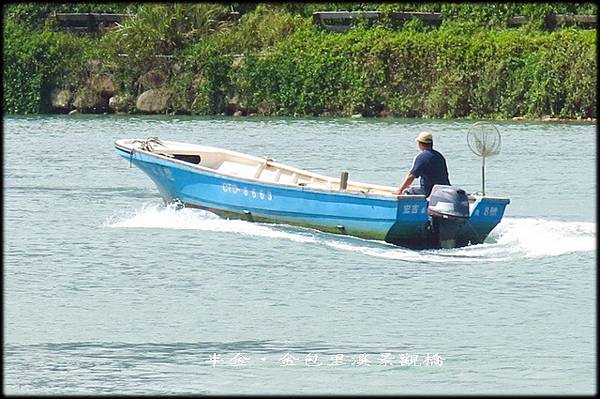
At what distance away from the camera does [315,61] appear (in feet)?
182

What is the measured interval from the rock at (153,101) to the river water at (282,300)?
79.3 ft

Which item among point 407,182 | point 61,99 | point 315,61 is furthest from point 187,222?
point 61,99

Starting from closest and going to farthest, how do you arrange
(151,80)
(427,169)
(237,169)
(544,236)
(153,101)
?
(427,169) → (544,236) → (237,169) → (153,101) → (151,80)

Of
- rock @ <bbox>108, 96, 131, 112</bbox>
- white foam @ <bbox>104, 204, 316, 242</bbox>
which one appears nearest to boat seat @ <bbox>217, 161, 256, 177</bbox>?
white foam @ <bbox>104, 204, 316, 242</bbox>

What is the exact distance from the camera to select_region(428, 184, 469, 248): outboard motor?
21.6 metres

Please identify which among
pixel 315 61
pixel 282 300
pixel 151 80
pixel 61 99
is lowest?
pixel 282 300

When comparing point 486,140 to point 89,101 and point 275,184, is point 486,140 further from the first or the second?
point 89,101

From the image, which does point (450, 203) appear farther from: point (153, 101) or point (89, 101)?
point (89, 101)

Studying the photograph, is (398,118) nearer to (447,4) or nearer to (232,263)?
(447,4)

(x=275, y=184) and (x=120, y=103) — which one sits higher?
(x=120, y=103)

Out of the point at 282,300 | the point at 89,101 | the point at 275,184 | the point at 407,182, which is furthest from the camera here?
the point at 89,101

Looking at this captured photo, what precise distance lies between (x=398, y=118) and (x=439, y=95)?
1.48 m

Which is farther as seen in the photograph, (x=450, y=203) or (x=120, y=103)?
(x=120, y=103)

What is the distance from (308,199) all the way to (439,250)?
2296mm
